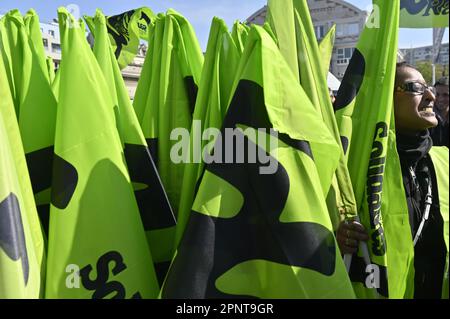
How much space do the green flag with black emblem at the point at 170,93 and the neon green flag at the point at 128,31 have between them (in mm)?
1286

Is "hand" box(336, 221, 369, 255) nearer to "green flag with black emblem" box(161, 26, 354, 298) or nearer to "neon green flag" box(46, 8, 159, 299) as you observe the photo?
"green flag with black emblem" box(161, 26, 354, 298)

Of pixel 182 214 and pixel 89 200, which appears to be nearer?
pixel 89 200

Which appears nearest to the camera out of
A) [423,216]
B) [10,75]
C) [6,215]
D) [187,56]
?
[6,215]

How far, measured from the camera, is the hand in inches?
59.9

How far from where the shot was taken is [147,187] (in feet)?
4.69

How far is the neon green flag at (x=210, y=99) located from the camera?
144cm

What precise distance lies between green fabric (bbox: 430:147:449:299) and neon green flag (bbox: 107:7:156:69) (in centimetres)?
192

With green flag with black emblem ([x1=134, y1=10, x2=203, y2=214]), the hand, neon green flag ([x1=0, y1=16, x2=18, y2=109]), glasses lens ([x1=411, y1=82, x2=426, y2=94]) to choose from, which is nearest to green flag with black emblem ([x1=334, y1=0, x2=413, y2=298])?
the hand

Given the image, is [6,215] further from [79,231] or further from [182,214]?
[182,214]

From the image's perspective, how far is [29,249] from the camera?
3.79 ft

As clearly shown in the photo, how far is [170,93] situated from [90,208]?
62 cm
